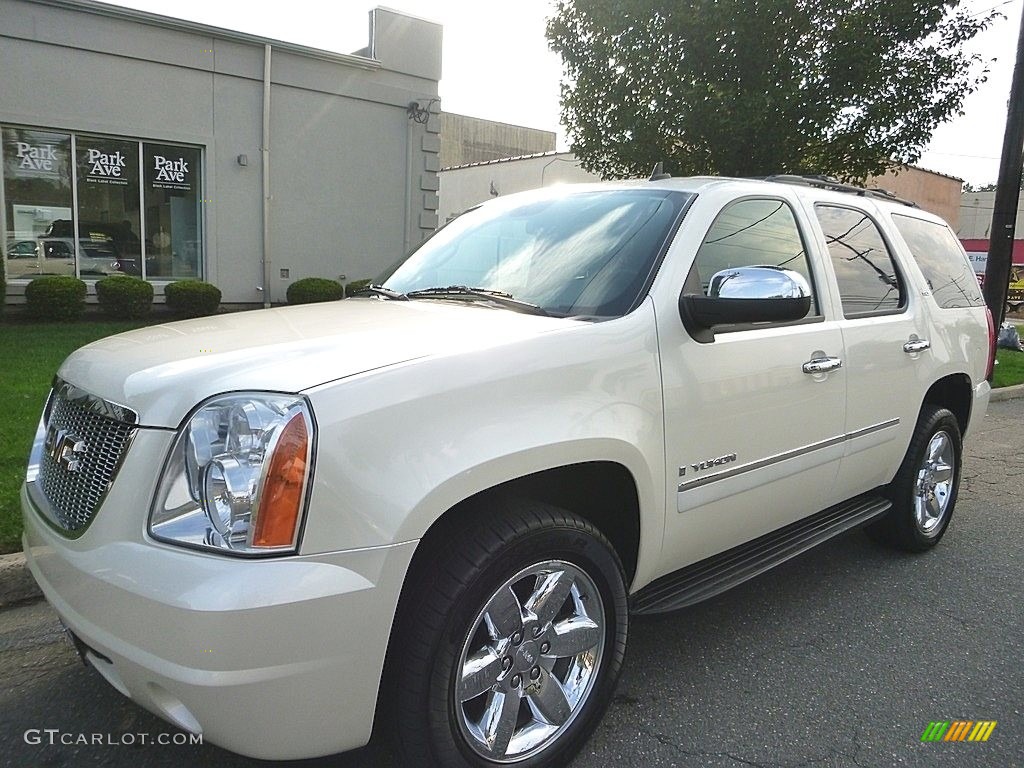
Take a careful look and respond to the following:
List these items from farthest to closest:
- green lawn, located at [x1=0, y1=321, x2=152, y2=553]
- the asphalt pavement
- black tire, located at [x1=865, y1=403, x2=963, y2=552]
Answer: black tire, located at [x1=865, y1=403, x2=963, y2=552]
green lawn, located at [x1=0, y1=321, x2=152, y2=553]
the asphalt pavement

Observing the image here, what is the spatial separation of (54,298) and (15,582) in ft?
29.7

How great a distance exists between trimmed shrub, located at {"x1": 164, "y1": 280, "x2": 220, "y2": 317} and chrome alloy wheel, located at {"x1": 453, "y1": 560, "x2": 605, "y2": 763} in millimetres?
11190

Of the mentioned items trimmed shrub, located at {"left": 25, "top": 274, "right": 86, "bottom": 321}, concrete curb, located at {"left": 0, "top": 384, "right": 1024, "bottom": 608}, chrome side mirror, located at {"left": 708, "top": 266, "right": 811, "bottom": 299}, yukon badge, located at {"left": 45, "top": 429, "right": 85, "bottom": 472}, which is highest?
chrome side mirror, located at {"left": 708, "top": 266, "right": 811, "bottom": 299}

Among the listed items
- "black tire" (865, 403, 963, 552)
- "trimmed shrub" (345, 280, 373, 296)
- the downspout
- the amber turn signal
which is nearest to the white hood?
the amber turn signal

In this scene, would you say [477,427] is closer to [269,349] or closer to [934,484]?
[269,349]

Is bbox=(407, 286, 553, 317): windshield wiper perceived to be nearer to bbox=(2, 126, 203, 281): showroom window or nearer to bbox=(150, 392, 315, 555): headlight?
bbox=(150, 392, 315, 555): headlight

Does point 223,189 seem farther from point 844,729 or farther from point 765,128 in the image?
point 844,729

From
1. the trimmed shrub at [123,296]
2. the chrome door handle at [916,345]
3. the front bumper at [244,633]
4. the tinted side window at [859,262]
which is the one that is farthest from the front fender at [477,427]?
Result: the trimmed shrub at [123,296]

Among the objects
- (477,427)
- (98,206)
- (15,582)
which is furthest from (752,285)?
(98,206)

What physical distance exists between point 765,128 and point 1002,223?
3806 millimetres

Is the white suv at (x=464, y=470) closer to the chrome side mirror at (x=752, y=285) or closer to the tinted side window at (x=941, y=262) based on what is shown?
the chrome side mirror at (x=752, y=285)

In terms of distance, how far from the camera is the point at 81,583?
197 centimetres

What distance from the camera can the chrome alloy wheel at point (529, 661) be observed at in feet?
7.09

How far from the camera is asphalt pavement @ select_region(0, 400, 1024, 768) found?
97.8 inches
